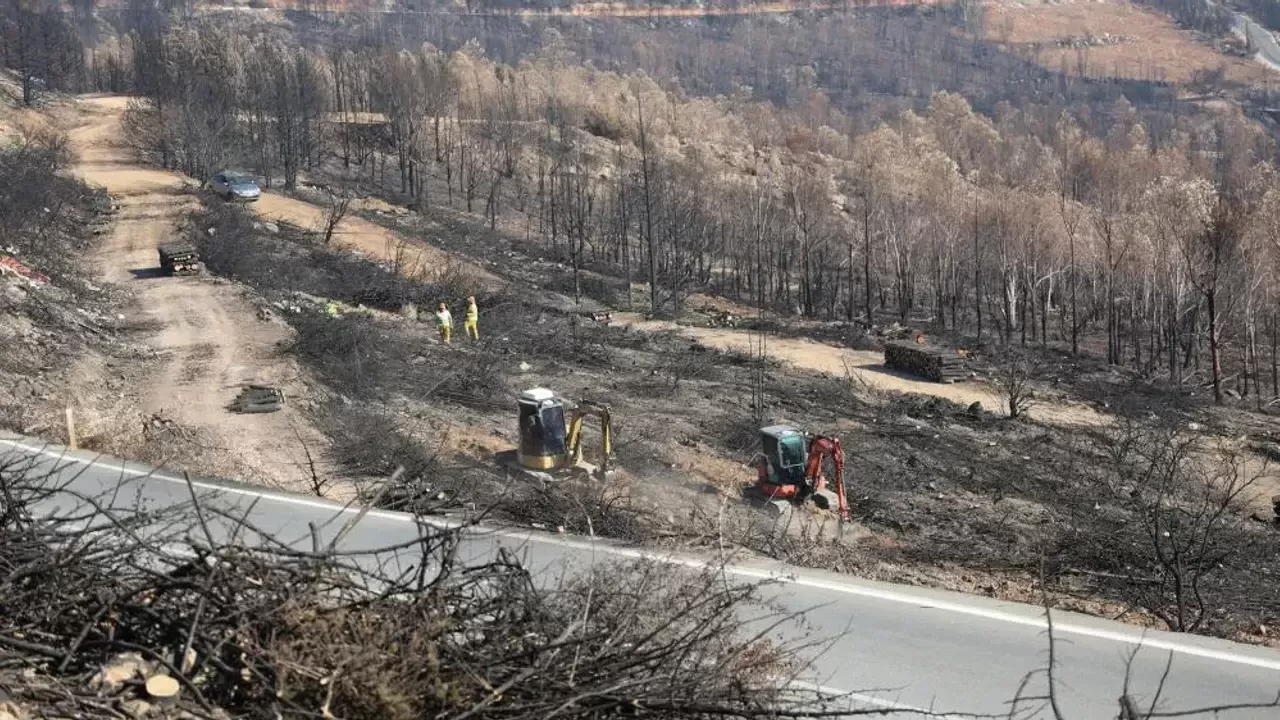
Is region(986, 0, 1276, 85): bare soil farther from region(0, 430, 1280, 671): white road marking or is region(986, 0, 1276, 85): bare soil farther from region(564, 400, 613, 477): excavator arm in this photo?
region(0, 430, 1280, 671): white road marking

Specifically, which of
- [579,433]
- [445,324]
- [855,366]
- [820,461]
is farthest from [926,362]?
[579,433]

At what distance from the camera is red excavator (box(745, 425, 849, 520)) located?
15.2 meters

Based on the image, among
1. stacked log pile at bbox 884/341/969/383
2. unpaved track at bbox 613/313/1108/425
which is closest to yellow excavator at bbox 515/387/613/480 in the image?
unpaved track at bbox 613/313/1108/425

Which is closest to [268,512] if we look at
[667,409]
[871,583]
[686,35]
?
[871,583]

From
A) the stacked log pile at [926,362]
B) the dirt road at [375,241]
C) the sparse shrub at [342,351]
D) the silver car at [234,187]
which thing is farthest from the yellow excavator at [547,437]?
the silver car at [234,187]

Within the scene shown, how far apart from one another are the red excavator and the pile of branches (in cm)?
980

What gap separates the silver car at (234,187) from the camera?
4297 cm

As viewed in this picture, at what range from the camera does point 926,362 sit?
104 feet

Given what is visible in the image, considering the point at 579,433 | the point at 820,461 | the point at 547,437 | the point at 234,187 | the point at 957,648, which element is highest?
the point at 957,648

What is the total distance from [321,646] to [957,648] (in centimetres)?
477

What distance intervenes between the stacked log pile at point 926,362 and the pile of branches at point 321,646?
26.8 metres

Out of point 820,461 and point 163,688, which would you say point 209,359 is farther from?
point 163,688

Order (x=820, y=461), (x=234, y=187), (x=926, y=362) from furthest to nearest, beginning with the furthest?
(x=234, y=187), (x=926, y=362), (x=820, y=461)

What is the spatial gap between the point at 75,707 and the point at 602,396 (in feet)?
59.0
